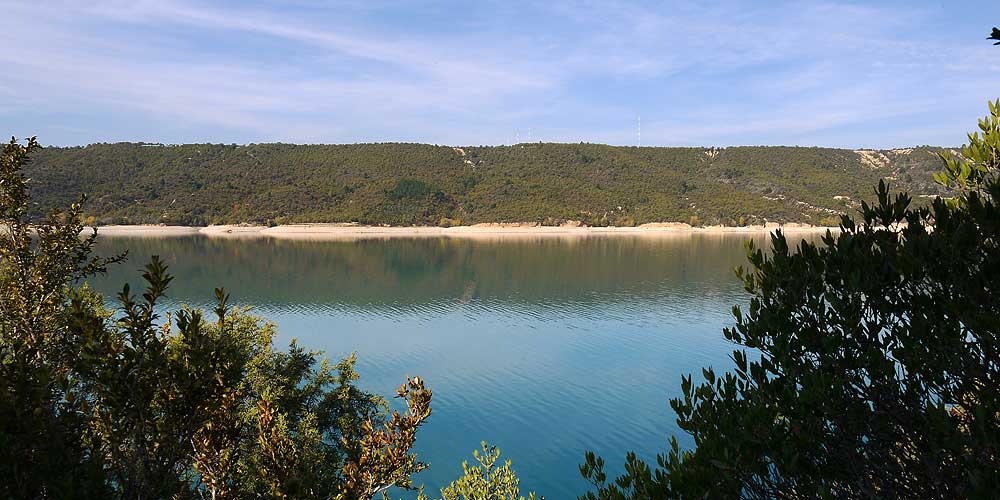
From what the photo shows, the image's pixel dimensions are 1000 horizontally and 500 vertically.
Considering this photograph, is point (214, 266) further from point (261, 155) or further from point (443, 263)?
point (261, 155)

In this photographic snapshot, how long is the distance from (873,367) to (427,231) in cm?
13278

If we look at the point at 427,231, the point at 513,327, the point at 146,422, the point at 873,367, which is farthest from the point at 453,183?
the point at 146,422

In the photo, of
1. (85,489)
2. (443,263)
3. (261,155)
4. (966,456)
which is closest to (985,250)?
(966,456)

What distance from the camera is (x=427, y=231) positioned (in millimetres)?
137250

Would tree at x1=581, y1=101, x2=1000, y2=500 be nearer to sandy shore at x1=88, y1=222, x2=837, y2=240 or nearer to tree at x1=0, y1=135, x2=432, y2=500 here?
tree at x1=0, y1=135, x2=432, y2=500

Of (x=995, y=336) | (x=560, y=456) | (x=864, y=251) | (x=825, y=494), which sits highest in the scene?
(x=864, y=251)

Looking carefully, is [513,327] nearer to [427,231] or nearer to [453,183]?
[427,231]

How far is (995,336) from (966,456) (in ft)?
3.54

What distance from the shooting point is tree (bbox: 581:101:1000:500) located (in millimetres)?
5625

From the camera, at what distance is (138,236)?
123 metres

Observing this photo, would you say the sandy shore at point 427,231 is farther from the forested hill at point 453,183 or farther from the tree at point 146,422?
the tree at point 146,422

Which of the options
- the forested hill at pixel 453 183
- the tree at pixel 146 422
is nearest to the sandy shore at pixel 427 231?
the forested hill at pixel 453 183

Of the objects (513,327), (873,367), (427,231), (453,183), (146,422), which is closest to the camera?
(146,422)

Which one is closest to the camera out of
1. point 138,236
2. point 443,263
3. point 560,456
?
point 560,456
